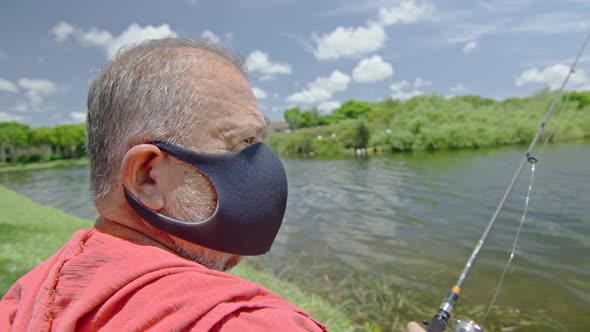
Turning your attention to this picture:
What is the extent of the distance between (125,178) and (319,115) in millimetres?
110819

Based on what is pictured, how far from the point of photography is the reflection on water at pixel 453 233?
21.3 ft

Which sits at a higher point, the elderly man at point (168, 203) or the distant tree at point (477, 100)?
the distant tree at point (477, 100)

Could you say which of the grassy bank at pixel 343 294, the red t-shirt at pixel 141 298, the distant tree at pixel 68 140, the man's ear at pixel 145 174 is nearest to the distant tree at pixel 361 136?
the grassy bank at pixel 343 294

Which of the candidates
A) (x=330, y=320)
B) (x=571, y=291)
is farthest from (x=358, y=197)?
(x=330, y=320)

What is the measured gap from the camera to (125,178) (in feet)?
3.45

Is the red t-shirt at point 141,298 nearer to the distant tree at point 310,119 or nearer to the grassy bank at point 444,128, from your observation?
the grassy bank at point 444,128

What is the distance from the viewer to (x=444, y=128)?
38219 millimetres

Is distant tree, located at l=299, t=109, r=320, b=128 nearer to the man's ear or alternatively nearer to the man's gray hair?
the man's gray hair

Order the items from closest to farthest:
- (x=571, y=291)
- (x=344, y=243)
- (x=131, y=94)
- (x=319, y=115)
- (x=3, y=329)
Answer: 1. (x=3, y=329)
2. (x=131, y=94)
3. (x=571, y=291)
4. (x=344, y=243)
5. (x=319, y=115)

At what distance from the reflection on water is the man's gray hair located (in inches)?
224

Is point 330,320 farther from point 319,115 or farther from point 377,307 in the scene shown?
point 319,115

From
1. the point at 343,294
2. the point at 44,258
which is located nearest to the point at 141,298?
the point at 343,294

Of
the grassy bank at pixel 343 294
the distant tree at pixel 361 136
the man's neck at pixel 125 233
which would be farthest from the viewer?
the distant tree at pixel 361 136

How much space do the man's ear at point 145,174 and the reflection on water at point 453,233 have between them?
5.64 meters
